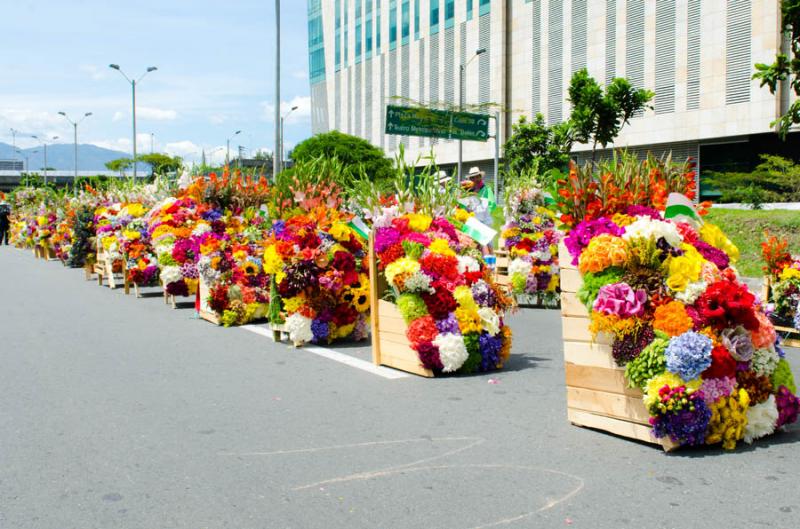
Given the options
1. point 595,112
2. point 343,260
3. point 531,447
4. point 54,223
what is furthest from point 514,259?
point 54,223

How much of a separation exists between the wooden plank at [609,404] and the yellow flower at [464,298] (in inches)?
81.7

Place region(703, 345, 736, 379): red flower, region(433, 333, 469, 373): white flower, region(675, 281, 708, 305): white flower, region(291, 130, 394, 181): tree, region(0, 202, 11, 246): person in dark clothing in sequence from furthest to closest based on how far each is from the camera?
region(291, 130, 394, 181): tree → region(0, 202, 11, 246): person in dark clothing → region(433, 333, 469, 373): white flower → region(675, 281, 708, 305): white flower → region(703, 345, 736, 379): red flower

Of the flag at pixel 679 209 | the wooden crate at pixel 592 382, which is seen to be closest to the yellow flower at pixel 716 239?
the flag at pixel 679 209

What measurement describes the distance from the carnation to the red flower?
0.09 metres

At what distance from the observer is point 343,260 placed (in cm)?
980

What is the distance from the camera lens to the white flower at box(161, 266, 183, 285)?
1391 centimetres

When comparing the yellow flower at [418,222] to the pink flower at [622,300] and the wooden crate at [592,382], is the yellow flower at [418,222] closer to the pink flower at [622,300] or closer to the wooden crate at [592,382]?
the wooden crate at [592,382]

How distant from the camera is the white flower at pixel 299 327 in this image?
970 centimetres

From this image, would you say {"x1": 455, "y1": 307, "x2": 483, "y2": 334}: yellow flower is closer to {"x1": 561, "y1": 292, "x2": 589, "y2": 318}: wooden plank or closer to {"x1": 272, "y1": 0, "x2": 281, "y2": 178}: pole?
{"x1": 561, "y1": 292, "x2": 589, "y2": 318}: wooden plank

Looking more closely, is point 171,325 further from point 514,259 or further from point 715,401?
point 715,401

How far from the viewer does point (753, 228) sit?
2414 centimetres

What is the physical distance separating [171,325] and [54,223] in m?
18.7

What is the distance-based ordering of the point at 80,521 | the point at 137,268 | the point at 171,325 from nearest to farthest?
the point at 80,521 < the point at 171,325 < the point at 137,268

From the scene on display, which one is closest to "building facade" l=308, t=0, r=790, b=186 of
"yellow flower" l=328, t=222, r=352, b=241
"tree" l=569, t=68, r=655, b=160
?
"tree" l=569, t=68, r=655, b=160
